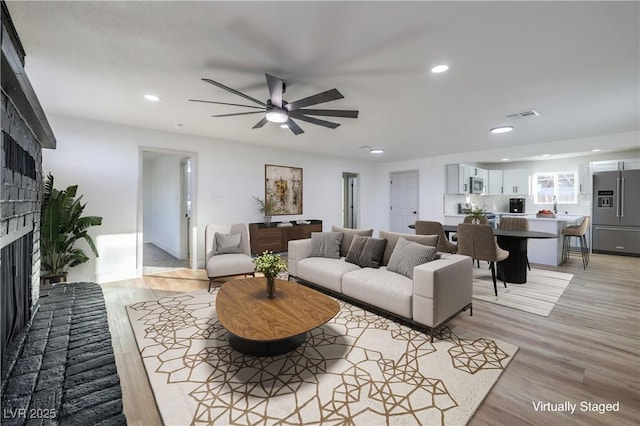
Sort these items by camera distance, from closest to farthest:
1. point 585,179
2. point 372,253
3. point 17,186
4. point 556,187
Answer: point 17,186
point 372,253
point 585,179
point 556,187

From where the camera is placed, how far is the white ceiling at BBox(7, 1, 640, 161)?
183 cm

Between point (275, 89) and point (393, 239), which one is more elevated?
point (275, 89)

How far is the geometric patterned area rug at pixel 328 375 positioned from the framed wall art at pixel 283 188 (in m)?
3.70

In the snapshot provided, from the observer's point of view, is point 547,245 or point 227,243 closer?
point 227,243

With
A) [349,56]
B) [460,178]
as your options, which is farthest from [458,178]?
[349,56]

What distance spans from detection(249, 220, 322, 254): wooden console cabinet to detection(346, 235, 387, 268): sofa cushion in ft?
8.34

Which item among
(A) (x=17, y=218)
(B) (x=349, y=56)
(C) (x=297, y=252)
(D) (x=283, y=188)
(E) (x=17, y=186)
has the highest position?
(B) (x=349, y=56)

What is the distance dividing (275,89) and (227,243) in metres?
2.71

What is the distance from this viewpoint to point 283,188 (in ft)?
21.2

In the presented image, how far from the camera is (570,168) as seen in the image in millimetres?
7047

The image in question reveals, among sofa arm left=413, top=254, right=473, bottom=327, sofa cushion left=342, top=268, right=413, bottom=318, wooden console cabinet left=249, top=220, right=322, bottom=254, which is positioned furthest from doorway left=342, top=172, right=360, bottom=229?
sofa arm left=413, top=254, right=473, bottom=327

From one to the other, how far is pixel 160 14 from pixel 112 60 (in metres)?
0.96

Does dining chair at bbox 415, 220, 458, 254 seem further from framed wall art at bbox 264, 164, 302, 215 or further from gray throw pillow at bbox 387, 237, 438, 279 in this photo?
framed wall art at bbox 264, 164, 302, 215

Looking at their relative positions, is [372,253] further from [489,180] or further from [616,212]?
[616,212]
